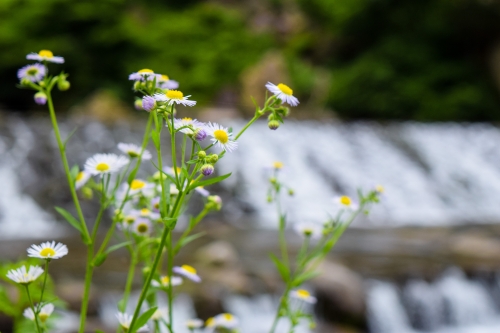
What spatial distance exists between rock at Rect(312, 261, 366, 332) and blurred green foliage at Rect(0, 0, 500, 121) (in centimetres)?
1112

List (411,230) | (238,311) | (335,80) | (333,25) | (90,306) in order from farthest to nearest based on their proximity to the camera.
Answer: (333,25), (335,80), (411,230), (238,311), (90,306)

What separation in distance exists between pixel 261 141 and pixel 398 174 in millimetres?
2404

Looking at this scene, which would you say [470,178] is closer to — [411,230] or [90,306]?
[411,230]

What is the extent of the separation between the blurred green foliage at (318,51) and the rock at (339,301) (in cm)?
1112

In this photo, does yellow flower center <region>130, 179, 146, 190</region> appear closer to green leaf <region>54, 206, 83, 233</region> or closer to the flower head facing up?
green leaf <region>54, 206, 83, 233</region>

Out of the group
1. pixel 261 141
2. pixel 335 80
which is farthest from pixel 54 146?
pixel 335 80

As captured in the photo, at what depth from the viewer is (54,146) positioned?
830 centimetres

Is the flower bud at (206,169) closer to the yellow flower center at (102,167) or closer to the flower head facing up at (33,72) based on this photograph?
the yellow flower center at (102,167)

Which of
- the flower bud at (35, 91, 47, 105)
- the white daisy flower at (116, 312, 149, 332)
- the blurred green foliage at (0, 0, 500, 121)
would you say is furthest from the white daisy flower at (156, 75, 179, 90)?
the blurred green foliage at (0, 0, 500, 121)

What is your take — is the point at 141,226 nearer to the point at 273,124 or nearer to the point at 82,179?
the point at 82,179

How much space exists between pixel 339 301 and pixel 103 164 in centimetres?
272

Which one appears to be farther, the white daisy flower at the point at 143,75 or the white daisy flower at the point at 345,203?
the white daisy flower at the point at 345,203

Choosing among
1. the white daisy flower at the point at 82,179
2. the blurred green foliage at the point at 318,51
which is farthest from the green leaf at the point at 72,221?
the blurred green foliage at the point at 318,51

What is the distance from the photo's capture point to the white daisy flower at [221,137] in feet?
2.73
